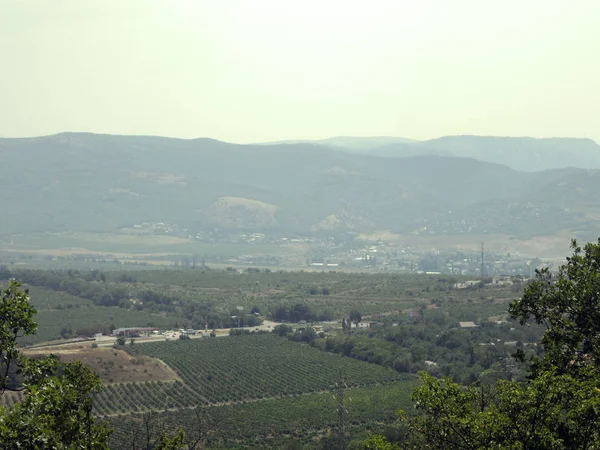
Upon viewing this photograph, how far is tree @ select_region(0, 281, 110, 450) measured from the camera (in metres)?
13.6

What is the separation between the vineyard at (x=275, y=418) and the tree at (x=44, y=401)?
33.5m

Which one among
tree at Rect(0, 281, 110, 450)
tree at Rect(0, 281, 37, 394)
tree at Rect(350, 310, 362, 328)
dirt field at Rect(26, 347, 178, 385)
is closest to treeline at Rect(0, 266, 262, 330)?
tree at Rect(350, 310, 362, 328)

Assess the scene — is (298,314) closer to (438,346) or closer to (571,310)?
(438,346)

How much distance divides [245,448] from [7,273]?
10033cm

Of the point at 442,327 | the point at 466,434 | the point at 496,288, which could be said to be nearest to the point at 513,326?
the point at 442,327

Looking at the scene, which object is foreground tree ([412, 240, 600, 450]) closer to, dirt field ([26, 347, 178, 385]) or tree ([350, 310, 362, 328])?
dirt field ([26, 347, 178, 385])

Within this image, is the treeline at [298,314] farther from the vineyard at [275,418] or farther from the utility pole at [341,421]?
the vineyard at [275,418]

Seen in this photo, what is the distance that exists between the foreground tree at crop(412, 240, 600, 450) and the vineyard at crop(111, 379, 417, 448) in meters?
33.9

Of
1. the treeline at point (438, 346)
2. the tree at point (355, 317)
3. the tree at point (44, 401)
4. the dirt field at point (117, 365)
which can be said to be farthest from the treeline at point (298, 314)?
the tree at point (44, 401)

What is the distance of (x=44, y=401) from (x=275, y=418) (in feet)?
146

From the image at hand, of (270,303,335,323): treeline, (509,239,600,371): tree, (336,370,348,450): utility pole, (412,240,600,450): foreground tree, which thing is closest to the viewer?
(412,240,600,450): foreground tree

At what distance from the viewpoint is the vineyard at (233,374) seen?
65.4 metres

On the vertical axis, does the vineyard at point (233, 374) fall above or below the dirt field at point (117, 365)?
below

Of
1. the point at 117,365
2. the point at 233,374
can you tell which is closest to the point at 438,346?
the point at 233,374
